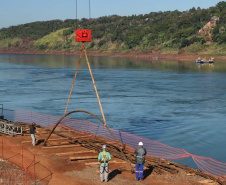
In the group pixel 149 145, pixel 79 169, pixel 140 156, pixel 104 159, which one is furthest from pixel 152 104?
pixel 104 159

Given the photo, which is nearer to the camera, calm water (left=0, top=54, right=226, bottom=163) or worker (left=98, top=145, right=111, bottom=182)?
worker (left=98, top=145, right=111, bottom=182)

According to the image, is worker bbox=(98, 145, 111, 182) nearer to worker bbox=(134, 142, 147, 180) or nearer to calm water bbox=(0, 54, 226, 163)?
worker bbox=(134, 142, 147, 180)

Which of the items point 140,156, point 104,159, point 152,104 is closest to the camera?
point 104,159

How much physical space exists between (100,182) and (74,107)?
31.9m

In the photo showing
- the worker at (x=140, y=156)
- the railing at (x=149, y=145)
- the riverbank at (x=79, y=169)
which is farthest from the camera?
the railing at (x=149, y=145)

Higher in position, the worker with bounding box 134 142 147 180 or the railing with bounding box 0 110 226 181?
the worker with bounding box 134 142 147 180

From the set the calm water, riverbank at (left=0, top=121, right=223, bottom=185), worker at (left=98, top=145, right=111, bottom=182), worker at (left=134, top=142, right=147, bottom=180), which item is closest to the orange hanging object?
riverbank at (left=0, top=121, right=223, bottom=185)

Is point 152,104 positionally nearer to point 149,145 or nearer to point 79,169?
point 149,145

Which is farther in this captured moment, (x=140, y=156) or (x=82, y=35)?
(x=82, y=35)

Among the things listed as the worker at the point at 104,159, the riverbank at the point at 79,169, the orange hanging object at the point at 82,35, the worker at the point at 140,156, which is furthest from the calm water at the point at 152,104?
the worker at the point at 104,159

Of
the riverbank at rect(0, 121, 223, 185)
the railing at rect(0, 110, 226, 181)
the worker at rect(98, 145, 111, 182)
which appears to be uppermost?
the worker at rect(98, 145, 111, 182)

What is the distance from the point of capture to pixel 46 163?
2059 cm

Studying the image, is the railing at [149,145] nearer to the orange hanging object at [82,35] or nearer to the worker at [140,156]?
the worker at [140,156]

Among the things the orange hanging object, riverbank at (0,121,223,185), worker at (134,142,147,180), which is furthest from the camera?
the orange hanging object
